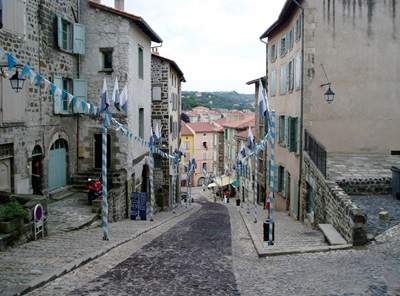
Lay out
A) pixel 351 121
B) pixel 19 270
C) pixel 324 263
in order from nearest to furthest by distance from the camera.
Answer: pixel 19 270
pixel 324 263
pixel 351 121

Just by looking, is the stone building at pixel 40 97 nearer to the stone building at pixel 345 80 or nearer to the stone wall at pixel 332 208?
the stone wall at pixel 332 208

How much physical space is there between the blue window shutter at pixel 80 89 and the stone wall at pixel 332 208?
9.73m

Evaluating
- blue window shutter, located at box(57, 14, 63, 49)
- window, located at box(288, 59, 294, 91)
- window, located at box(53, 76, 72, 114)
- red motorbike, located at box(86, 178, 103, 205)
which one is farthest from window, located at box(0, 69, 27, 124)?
window, located at box(288, 59, 294, 91)

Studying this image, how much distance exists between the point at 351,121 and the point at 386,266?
10412 mm

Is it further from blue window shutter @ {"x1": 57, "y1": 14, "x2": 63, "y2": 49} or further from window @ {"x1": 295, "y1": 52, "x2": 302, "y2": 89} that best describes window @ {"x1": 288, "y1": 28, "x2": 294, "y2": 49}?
blue window shutter @ {"x1": 57, "y1": 14, "x2": 63, "y2": 49}

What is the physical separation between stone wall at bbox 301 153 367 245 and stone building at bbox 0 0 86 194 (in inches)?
319

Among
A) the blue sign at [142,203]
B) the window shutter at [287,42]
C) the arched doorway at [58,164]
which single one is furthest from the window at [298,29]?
the arched doorway at [58,164]

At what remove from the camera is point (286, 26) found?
2095 centimetres

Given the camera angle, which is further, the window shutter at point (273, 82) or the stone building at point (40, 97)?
the window shutter at point (273, 82)

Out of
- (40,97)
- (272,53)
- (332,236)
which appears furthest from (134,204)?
(272,53)

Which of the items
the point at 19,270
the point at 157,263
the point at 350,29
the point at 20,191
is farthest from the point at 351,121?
the point at 19,270

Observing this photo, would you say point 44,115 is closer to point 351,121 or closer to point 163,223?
point 163,223

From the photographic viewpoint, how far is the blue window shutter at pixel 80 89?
18750mm

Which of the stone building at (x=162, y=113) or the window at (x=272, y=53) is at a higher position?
the window at (x=272, y=53)
